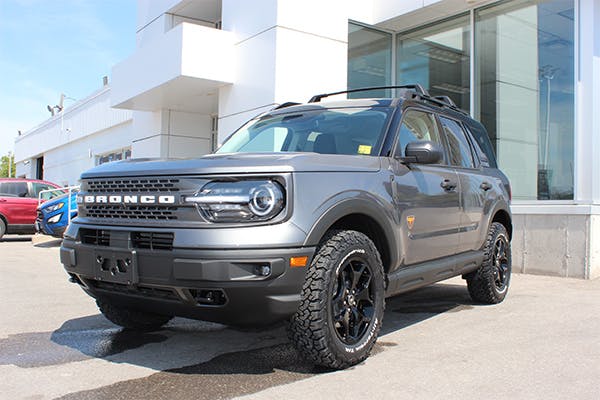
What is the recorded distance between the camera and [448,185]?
15.2ft

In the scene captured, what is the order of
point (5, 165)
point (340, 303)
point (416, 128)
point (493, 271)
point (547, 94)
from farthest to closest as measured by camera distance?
point (5, 165) < point (547, 94) < point (493, 271) < point (416, 128) < point (340, 303)

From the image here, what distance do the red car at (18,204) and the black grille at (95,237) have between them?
12.2 m

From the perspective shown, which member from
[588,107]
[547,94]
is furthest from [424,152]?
[547,94]

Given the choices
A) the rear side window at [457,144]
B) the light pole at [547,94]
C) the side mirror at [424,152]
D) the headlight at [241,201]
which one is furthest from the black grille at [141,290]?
the light pole at [547,94]

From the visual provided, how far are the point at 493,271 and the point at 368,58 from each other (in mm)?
7583

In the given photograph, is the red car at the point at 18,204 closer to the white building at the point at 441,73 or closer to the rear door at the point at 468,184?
the white building at the point at 441,73

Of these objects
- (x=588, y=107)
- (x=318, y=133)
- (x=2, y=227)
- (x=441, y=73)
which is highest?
(x=441, y=73)

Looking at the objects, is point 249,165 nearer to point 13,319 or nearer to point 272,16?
point 13,319

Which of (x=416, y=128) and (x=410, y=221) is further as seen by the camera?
(x=416, y=128)

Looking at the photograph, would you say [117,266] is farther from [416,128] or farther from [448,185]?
[448,185]

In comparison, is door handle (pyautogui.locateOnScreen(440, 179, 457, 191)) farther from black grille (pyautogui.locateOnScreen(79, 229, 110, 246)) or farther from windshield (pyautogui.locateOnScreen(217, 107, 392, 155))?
black grille (pyautogui.locateOnScreen(79, 229, 110, 246))

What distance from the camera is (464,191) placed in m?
4.92

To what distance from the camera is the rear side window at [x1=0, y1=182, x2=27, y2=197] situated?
1448 cm

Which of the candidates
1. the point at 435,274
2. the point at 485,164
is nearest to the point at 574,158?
the point at 485,164
